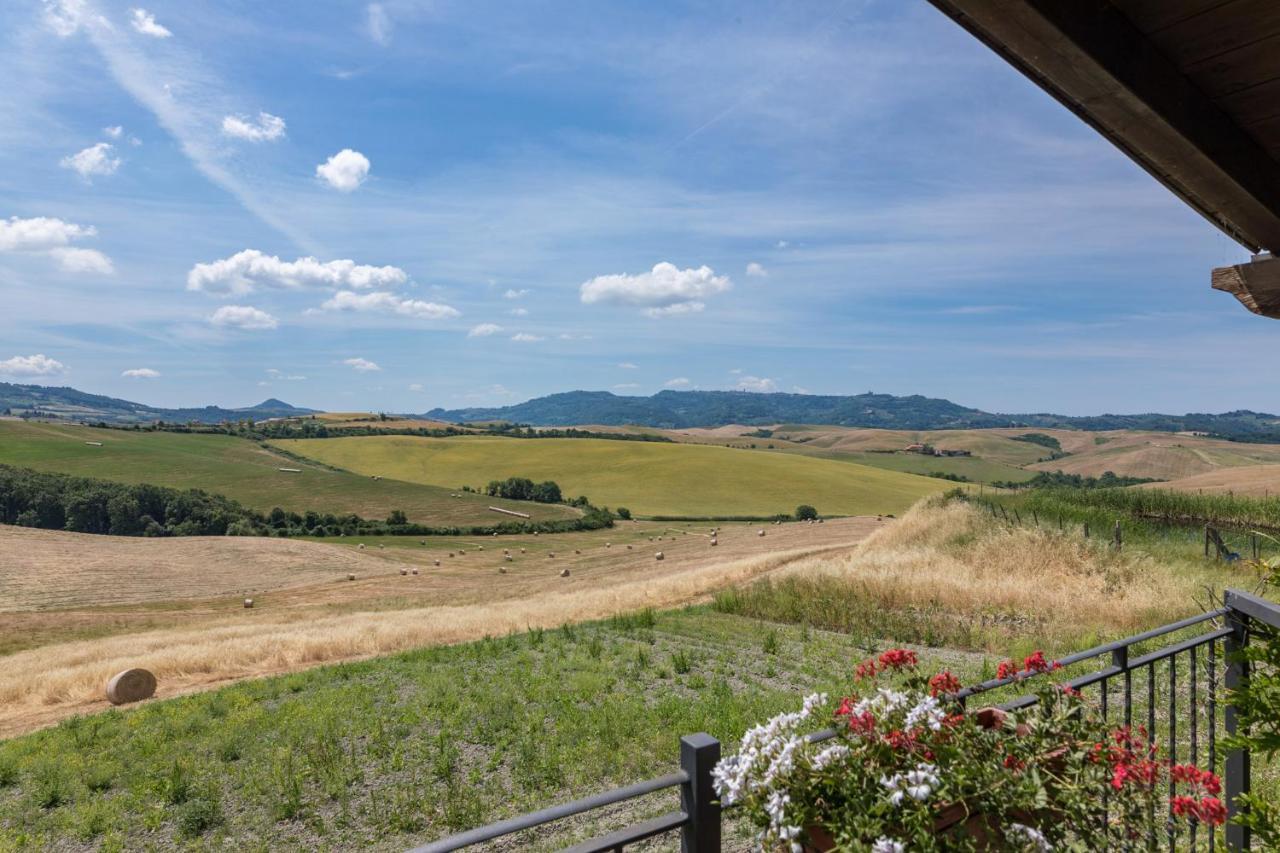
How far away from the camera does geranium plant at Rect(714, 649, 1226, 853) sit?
1911 mm

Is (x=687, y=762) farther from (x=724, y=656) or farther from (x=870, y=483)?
(x=870, y=483)

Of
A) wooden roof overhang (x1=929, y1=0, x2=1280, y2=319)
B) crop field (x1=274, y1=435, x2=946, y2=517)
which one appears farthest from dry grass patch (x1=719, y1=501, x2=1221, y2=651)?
crop field (x1=274, y1=435, x2=946, y2=517)

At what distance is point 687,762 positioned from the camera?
2346 mm

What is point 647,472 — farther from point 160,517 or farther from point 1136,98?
point 1136,98

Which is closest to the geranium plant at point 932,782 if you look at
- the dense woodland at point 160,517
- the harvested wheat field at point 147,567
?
the harvested wheat field at point 147,567

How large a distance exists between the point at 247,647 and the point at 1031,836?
19.4 meters

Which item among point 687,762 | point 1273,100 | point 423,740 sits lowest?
point 423,740

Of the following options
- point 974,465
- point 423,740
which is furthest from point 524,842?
point 974,465

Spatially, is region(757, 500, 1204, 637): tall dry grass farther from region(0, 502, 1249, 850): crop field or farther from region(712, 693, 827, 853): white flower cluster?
region(712, 693, 827, 853): white flower cluster

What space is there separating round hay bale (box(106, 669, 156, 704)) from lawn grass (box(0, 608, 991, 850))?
3.41 m

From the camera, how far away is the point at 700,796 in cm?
229

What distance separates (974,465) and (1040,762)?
394ft

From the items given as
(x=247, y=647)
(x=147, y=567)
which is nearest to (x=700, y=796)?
(x=247, y=647)

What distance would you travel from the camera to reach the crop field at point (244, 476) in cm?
6944
